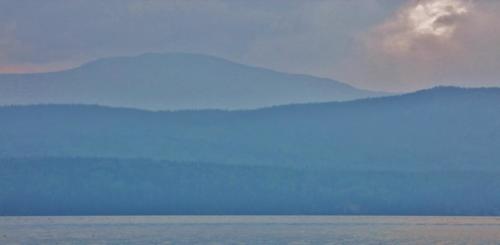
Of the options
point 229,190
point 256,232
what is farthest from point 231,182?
point 256,232

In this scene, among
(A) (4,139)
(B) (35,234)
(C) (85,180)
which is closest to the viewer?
(B) (35,234)

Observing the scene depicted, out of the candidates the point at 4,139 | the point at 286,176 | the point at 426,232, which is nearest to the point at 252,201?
the point at 286,176

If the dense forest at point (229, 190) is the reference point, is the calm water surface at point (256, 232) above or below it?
below

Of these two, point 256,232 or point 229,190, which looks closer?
point 256,232

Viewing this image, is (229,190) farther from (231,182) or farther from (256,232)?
(256,232)

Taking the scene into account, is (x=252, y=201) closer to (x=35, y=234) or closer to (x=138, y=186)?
(x=138, y=186)

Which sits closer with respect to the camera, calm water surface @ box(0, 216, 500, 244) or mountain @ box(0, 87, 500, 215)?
calm water surface @ box(0, 216, 500, 244)

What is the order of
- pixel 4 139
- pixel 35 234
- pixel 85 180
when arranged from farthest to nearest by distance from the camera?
pixel 4 139 < pixel 85 180 < pixel 35 234

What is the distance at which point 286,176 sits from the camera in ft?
605

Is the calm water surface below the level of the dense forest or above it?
below

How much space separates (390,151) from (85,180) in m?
50.4

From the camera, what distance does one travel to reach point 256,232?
128m

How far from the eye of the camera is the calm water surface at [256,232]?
112 meters

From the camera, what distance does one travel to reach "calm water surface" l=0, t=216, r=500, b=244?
4407 inches
